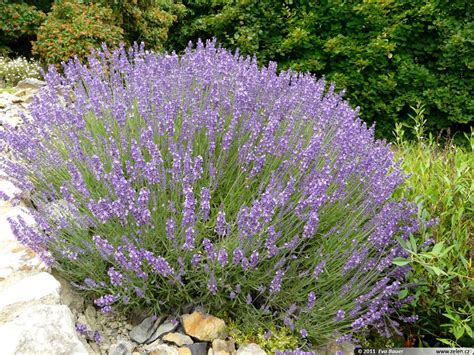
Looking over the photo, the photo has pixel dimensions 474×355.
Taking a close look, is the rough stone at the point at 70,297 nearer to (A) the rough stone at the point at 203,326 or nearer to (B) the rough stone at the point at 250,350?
(A) the rough stone at the point at 203,326

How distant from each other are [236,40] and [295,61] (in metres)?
0.85

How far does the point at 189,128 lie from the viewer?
255 cm

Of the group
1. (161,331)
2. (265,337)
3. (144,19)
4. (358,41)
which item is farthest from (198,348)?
(144,19)

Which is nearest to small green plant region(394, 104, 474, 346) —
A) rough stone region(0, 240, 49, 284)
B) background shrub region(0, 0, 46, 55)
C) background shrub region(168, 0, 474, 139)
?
rough stone region(0, 240, 49, 284)

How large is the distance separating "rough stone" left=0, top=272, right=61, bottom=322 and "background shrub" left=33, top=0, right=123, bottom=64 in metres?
3.99

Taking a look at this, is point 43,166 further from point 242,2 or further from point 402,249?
point 242,2

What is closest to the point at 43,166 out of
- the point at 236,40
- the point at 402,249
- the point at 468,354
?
the point at 402,249

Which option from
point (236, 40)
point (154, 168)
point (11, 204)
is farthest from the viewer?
point (236, 40)

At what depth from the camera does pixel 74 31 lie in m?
5.75

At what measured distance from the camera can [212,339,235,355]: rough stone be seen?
215 centimetres

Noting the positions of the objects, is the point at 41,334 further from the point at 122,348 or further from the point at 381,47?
the point at 381,47

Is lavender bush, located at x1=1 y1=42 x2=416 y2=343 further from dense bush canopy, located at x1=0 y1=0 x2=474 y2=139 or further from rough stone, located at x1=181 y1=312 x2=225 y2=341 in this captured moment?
dense bush canopy, located at x1=0 y1=0 x2=474 y2=139

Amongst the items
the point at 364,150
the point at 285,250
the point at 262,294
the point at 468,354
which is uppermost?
the point at 364,150

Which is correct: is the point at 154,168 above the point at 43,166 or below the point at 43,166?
above
